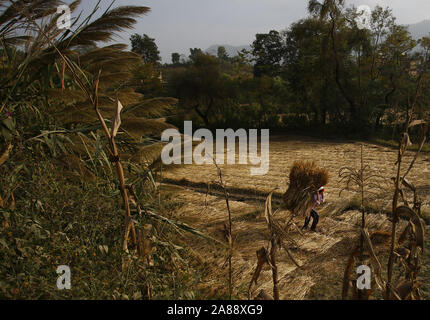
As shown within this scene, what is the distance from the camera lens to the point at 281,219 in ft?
13.3

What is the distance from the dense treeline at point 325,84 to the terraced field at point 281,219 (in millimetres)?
2837

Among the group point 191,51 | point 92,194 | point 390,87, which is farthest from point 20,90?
point 191,51

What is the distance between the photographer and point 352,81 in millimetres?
10477

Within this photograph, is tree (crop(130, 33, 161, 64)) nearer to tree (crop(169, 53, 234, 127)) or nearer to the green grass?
tree (crop(169, 53, 234, 127))

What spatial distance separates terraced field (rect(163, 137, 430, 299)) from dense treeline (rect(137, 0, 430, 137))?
112 inches

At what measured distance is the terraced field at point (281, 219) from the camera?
2555 millimetres

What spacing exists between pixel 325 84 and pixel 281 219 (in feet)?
26.8

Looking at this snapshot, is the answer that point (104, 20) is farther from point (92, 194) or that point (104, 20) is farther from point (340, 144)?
point (340, 144)

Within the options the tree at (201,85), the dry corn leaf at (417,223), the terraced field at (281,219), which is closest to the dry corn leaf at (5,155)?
the terraced field at (281,219)

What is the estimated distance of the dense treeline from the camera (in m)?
9.98

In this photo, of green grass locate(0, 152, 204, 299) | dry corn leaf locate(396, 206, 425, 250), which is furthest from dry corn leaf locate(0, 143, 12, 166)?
dry corn leaf locate(396, 206, 425, 250)

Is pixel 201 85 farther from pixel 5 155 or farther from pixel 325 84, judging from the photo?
pixel 5 155

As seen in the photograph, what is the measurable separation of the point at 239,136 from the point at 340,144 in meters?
3.60
